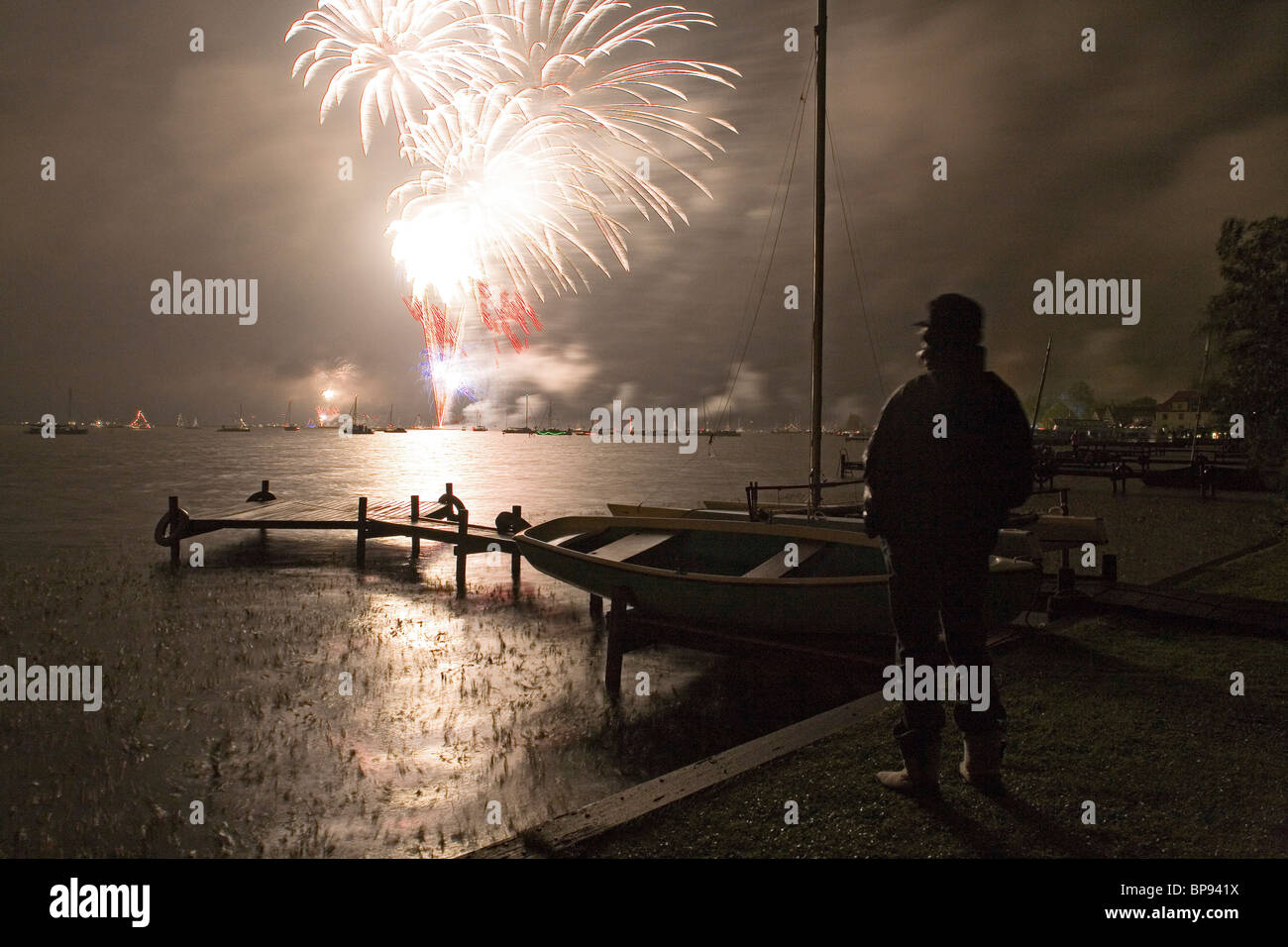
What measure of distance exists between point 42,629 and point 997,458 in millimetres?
17890

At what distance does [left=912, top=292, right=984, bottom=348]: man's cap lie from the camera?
171 inches

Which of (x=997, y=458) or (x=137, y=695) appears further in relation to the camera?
(x=137, y=695)

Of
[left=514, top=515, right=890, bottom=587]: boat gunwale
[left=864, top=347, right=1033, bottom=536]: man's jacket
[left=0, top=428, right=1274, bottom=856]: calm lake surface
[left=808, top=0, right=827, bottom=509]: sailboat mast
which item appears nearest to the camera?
[left=864, top=347, right=1033, bottom=536]: man's jacket

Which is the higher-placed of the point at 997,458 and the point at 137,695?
the point at 997,458

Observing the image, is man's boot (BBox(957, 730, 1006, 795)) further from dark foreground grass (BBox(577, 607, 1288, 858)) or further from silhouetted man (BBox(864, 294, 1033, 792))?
silhouetted man (BBox(864, 294, 1033, 792))

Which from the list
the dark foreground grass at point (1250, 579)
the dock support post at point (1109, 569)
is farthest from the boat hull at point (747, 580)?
the dark foreground grass at point (1250, 579)

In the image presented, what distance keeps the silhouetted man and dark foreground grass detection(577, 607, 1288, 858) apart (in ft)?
1.89

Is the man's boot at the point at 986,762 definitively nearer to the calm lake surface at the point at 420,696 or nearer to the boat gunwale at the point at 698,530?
the boat gunwale at the point at 698,530

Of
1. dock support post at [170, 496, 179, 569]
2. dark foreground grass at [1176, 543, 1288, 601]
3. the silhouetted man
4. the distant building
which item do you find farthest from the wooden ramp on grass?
the distant building

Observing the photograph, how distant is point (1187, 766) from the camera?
16.8ft

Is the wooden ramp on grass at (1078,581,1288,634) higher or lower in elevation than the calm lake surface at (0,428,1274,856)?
higher

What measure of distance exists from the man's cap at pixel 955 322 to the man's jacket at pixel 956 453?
10 centimetres
